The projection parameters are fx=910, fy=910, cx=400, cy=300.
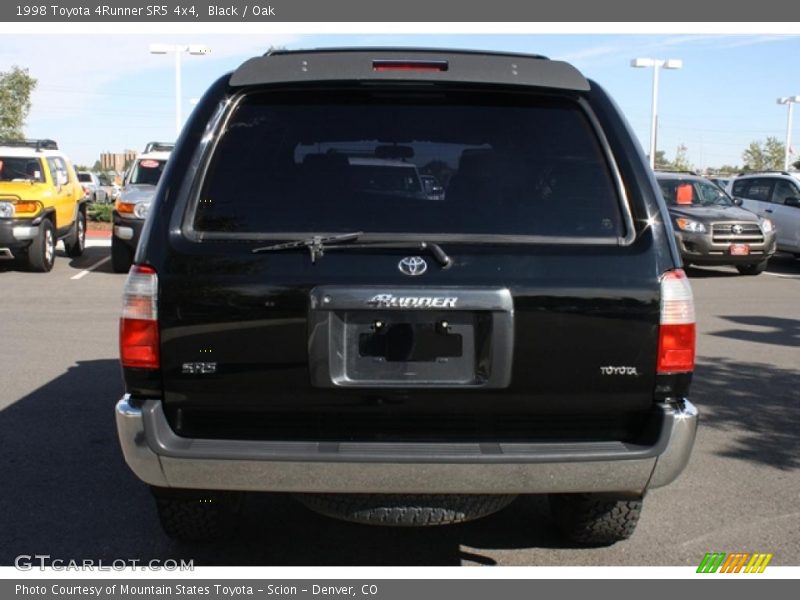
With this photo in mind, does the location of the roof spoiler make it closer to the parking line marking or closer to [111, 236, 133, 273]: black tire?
[111, 236, 133, 273]: black tire

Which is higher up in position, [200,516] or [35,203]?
[35,203]

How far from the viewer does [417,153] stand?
346 centimetres

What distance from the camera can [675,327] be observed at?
10.5ft

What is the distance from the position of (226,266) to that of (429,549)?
173 centimetres

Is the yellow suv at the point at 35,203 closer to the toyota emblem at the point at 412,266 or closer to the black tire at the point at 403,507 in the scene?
the black tire at the point at 403,507

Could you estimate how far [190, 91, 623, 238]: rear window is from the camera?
3238mm

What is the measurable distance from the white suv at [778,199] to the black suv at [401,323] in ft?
44.8

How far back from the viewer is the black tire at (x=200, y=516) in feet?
12.5

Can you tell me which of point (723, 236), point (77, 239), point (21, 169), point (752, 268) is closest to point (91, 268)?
point (77, 239)

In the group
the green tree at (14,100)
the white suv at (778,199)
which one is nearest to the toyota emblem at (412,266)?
the white suv at (778,199)

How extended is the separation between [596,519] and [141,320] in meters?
2.09

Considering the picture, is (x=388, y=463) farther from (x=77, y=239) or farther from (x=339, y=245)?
(x=77, y=239)

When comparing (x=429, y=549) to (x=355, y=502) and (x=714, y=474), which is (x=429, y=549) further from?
(x=714, y=474)

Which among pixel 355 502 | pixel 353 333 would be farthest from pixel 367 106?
pixel 355 502
